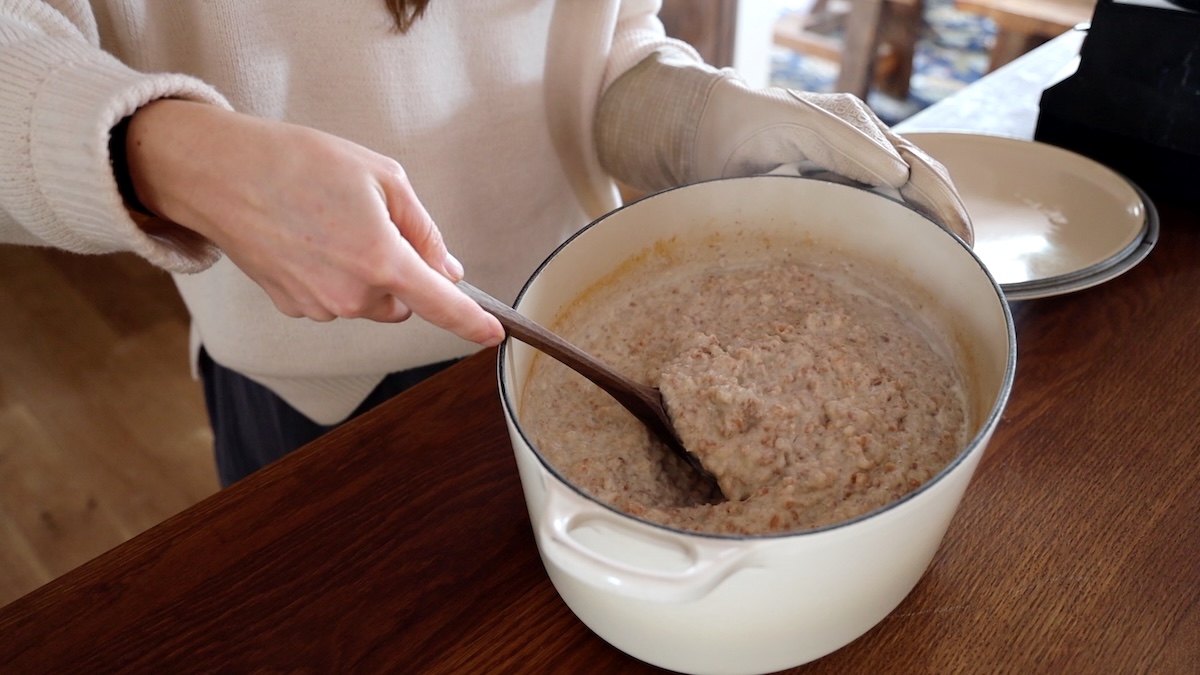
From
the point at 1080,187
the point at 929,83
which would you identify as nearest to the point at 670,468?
the point at 1080,187

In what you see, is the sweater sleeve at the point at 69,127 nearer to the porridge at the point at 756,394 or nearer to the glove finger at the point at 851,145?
the porridge at the point at 756,394

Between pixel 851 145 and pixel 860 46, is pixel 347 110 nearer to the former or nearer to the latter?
pixel 851 145

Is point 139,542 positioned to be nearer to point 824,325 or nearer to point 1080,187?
point 824,325

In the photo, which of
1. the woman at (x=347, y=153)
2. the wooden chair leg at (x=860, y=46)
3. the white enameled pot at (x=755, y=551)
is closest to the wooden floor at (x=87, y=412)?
the woman at (x=347, y=153)

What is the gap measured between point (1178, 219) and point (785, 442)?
709 millimetres

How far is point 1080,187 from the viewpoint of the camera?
1061 millimetres

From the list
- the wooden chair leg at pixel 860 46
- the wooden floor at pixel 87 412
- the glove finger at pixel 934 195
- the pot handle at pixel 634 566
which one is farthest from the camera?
the wooden chair leg at pixel 860 46

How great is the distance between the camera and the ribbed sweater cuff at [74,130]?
60 cm

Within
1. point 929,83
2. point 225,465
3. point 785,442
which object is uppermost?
point 785,442

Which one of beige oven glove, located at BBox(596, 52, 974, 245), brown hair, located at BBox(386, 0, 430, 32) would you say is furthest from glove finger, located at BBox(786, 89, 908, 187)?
brown hair, located at BBox(386, 0, 430, 32)

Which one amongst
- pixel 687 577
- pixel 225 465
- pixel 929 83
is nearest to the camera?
pixel 687 577

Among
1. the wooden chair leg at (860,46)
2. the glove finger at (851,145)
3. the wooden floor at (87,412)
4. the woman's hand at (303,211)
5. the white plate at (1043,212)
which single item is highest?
the woman's hand at (303,211)

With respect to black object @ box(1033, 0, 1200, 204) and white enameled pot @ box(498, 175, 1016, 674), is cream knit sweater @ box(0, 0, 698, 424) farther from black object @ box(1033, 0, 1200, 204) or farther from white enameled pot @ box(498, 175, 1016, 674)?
black object @ box(1033, 0, 1200, 204)

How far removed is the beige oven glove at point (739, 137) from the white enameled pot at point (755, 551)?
46mm
